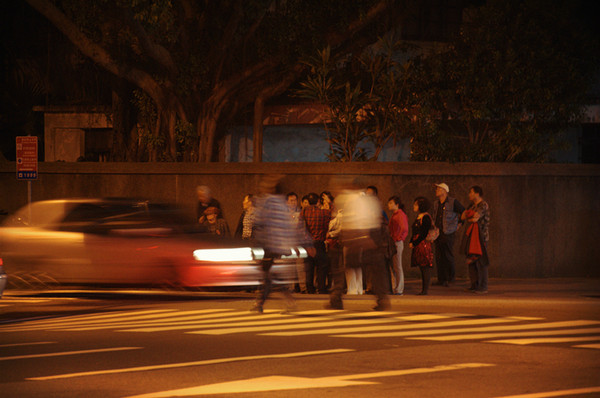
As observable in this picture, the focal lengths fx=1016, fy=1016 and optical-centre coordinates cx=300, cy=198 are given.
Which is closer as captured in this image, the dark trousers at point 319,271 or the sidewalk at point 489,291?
the sidewalk at point 489,291

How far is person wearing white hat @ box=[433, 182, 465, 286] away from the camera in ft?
58.6

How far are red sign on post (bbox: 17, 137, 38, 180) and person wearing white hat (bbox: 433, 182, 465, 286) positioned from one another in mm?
8199

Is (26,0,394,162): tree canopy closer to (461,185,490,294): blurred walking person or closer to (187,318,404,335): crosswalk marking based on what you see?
(461,185,490,294): blurred walking person

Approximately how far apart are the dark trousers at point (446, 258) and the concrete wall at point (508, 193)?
183 cm

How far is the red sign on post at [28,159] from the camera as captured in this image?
67.2 feet

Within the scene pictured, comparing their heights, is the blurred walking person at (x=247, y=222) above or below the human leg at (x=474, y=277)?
above

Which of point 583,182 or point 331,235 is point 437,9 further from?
point 331,235

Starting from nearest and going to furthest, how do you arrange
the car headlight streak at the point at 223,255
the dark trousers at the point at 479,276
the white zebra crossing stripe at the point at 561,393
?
the white zebra crossing stripe at the point at 561,393 < the car headlight streak at the point at 223,255 < the dark trousers at the point at 479,276

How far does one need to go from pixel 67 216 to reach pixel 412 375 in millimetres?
8461

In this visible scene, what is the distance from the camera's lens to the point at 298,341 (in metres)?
10.9

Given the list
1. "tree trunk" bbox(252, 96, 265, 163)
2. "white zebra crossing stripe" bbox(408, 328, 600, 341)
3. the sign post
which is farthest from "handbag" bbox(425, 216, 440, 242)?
"tree trunk" bbox(252, 96, 265, 163)

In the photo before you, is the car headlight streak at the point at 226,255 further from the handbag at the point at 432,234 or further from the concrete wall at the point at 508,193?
the concrete wall at the point at 508,193

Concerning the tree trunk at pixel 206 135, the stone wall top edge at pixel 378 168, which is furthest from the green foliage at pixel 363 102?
the tree trunk at pixel 206 135

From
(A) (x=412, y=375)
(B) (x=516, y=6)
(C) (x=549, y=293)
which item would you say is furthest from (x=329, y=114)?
(A) (x=412, y=375)
